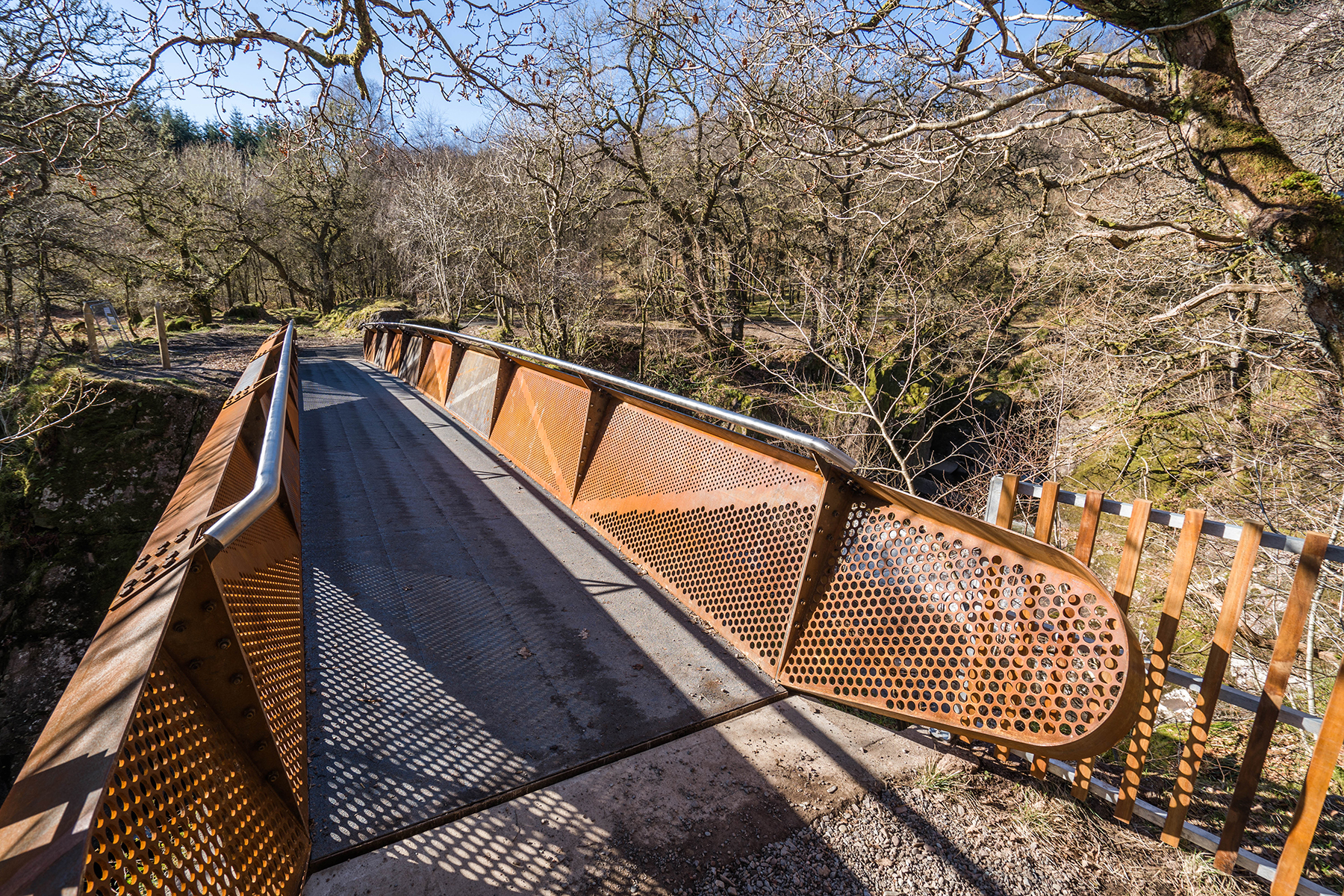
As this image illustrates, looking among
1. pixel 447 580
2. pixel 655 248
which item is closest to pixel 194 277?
pixel 655 248

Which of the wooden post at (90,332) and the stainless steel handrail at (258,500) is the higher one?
the stainless steel handrail at (258,500)

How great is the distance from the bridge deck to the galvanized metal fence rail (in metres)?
0.30

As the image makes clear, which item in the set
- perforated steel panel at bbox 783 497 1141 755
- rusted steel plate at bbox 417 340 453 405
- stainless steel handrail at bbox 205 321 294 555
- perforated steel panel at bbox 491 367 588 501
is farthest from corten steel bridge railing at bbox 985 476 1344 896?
rusted steel plate at bbox 417 340 453 405

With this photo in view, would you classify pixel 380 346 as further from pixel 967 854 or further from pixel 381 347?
pixel 967 854

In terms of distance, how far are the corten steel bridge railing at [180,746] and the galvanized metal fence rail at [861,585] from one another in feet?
6.20

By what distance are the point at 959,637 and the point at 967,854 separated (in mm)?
706

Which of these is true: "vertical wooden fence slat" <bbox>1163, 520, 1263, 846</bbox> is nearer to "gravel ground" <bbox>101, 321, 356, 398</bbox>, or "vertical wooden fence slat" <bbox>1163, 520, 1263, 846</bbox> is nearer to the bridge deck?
the bridge deck

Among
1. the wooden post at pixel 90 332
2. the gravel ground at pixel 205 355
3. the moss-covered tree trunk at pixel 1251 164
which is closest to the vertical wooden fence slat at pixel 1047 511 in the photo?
the moss-covered tree trunk at pixel 1251 164

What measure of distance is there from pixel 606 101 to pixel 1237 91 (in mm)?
13548

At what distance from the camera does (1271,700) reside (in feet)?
6.73

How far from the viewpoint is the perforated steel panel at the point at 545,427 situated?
464cm

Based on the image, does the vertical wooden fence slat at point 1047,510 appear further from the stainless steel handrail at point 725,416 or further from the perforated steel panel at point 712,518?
the perforated steel panel at point 712,518

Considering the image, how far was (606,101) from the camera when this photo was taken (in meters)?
14.8

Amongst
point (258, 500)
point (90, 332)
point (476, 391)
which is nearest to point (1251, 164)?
point (258, 500)
